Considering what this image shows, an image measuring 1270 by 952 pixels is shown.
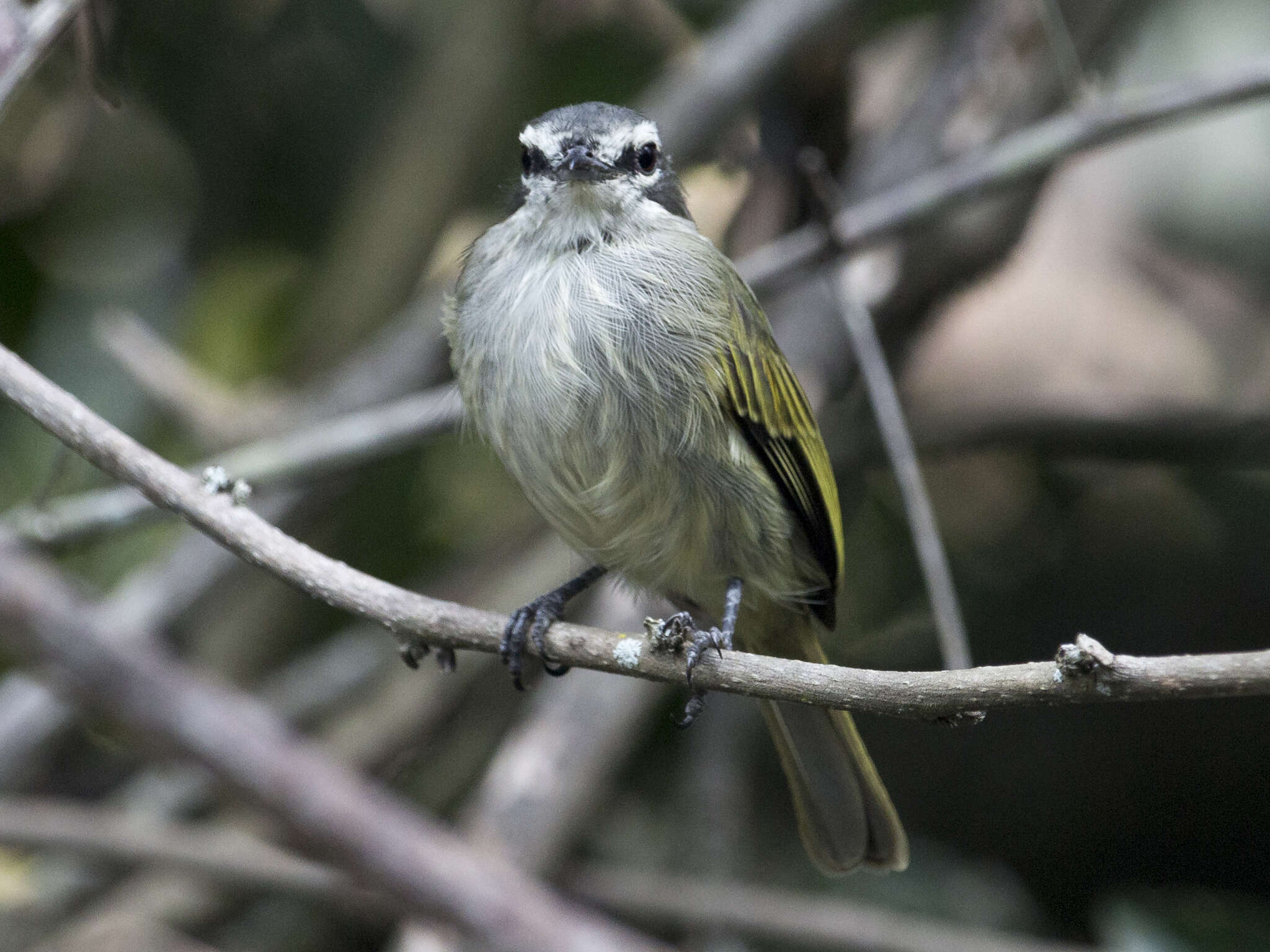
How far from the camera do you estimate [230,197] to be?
464 cm

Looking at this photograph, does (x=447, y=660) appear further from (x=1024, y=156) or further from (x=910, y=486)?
(x=1024, y=156)

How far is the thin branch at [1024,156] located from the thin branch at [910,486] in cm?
18

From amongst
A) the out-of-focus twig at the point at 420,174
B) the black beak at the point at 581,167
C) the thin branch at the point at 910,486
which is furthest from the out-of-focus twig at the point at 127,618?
the thin branch at the point at 910,486

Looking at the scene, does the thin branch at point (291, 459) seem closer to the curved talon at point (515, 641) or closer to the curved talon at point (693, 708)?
the curved talon at point (515, 641)

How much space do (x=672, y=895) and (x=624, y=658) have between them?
79.4 inches

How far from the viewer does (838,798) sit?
291 cm

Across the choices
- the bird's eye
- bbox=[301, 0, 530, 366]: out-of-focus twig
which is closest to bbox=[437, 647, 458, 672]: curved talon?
the bird's eye

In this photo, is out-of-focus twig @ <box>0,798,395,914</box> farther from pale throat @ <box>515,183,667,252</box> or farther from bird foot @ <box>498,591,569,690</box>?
pale throat @ <box>515,183,667,252</box>

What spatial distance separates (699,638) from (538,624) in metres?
0.49

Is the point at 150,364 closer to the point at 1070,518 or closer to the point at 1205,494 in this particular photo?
the point at 1070,518

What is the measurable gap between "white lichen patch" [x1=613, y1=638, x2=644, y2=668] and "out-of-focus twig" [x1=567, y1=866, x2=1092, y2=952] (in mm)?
1934

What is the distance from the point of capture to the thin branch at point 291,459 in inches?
130

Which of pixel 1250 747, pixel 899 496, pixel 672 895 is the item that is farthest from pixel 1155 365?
pixel 672 895

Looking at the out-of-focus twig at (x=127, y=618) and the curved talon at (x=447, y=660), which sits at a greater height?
the out-of-focus twig at (x=127, y=618)
